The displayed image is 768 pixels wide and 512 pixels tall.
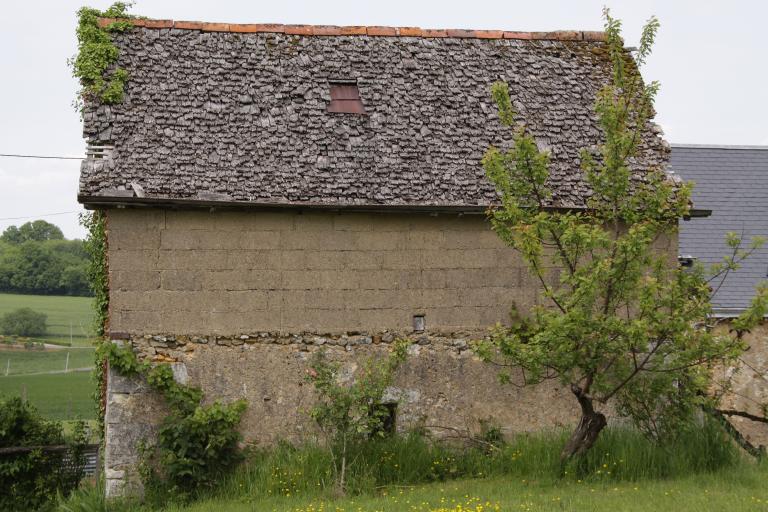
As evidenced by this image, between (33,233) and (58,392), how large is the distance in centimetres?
3991

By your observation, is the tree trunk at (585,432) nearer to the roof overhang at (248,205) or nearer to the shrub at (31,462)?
the roof overhang at (248,205)

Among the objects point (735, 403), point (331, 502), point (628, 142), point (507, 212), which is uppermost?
point (628, 142)

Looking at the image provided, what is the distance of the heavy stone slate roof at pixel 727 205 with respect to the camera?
1609 cm

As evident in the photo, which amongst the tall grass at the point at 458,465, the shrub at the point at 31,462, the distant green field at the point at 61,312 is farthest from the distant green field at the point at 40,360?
the tall grass at the point at 458,465

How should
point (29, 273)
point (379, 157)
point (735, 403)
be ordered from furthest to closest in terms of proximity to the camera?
point (29, 273)
point (735, 403)
point (379, 157)

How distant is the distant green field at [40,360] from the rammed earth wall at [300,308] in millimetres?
34555

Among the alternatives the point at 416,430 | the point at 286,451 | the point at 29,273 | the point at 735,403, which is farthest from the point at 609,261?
the point at 29,273

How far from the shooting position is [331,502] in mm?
10461

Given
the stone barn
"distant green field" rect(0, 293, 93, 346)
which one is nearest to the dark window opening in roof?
the stone barn

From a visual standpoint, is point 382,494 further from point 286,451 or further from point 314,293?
point 314,293

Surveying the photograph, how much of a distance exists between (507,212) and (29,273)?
177 feet

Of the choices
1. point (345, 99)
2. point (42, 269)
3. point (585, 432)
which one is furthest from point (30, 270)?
point (585, 432)

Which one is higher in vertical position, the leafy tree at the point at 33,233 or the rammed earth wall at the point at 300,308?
the leafy tree at the point at 33,233

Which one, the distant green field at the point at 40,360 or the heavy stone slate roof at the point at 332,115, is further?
the distant green field at the point at 40,360
